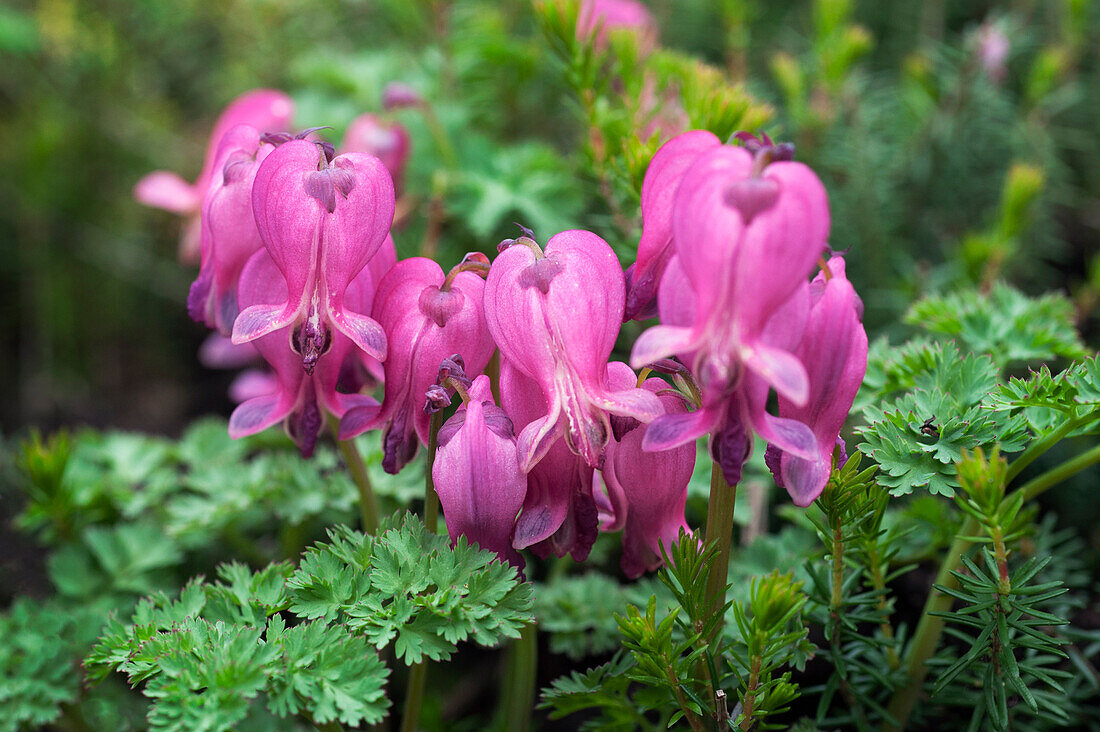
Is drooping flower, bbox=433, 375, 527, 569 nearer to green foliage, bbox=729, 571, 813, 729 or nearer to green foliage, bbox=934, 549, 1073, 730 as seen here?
green foliage, bbox=729, 571, 813, 729

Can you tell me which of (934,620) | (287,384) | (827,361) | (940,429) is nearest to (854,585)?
(934,620)

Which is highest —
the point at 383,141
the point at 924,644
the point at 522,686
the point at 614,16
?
the point at 614,16

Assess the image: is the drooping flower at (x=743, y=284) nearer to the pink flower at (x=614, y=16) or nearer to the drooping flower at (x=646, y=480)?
the drooping flower at (x=646, y=480)

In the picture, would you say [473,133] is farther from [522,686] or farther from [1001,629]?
[1001,629]

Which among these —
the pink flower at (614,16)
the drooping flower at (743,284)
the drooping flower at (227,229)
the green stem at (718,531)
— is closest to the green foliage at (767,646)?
the green stem at (718,531)

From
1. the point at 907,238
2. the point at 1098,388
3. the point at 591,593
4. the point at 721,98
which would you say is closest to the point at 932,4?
the point at 907,238

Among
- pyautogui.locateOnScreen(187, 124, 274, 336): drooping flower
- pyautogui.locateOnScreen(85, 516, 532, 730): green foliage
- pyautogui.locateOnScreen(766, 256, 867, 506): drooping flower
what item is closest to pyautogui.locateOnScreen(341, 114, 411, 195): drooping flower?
pyautogui.locateOnScreen(187, 124, 274, 336): drooping flower

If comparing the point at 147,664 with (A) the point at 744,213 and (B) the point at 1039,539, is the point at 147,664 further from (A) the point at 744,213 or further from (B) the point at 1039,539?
(B) the point at 1039,539
